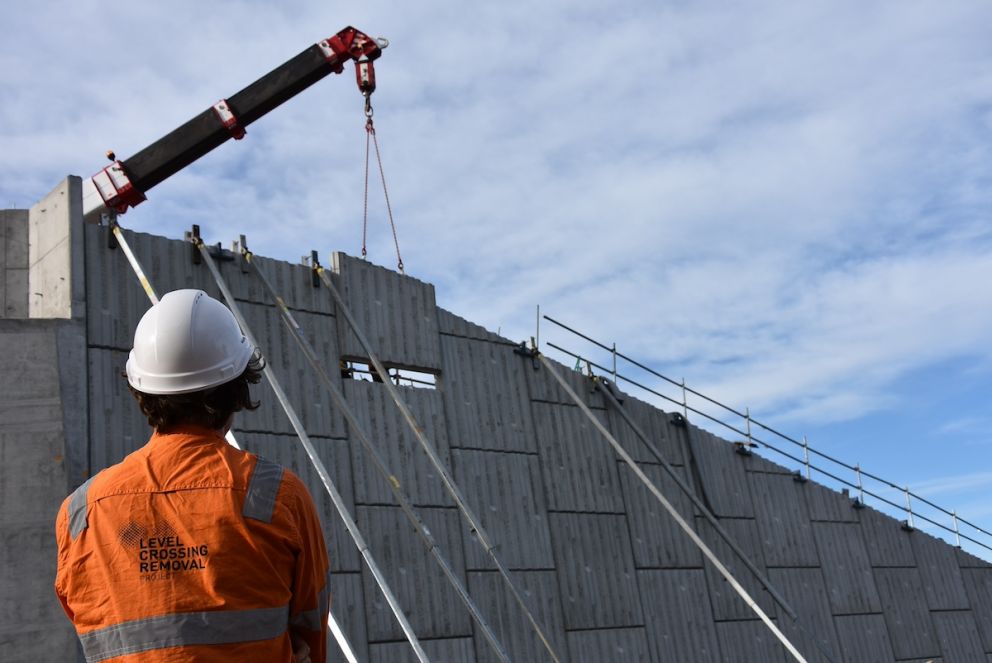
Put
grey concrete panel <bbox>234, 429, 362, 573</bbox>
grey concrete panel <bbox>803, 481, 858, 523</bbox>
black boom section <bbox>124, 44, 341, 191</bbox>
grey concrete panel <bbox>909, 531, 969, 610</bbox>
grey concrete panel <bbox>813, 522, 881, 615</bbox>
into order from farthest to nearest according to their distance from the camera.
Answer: grey concrete panel <bbox>909, 531, 969, 610</bbox> < grey concrete panel <bbox>803, 481, 858, 523</bbox> < grey concrete panel <bbox>813, 522, 881, 615</bbox> < black boom section <bbox>124, 44, 341, 191</bbox> < grey concrete panel <bbox>234, 429, 362, 573</bbox>

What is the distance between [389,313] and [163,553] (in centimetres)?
1332

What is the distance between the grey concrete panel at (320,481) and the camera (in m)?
13.0

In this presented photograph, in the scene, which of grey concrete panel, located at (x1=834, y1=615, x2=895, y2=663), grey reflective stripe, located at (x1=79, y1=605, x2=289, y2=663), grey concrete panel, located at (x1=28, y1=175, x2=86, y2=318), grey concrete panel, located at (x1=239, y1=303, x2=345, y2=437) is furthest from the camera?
grey concrete panel, located at (x1=834, y1=615, x2=895, y2=663)

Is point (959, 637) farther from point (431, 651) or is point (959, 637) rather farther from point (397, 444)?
point (397, 444)

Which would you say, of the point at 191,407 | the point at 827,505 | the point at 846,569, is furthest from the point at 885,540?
the point at 191,407

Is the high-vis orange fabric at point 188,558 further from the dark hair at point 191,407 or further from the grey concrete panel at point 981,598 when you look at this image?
the grey concrete panel at point 981,598

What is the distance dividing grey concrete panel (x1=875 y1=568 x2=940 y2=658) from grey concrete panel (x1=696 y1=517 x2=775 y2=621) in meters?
3.89

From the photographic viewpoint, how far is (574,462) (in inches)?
663

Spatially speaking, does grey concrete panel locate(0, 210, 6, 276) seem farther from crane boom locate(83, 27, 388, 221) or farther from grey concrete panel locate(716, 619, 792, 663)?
grey concrete panel locate(716, 619, 792, 663)

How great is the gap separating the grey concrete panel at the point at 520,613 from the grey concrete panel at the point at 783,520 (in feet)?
18.5

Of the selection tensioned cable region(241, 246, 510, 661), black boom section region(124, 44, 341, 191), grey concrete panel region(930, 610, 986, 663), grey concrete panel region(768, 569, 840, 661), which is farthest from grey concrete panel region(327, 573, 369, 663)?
grey concrete panel region(930, 610, 986, 663)

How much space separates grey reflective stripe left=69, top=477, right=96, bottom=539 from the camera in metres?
2.53

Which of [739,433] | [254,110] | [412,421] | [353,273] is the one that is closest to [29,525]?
[412,421]

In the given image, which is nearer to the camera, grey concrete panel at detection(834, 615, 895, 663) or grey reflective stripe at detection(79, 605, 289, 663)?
grey reflective stripe at detection(79, 605, 289, 663)
